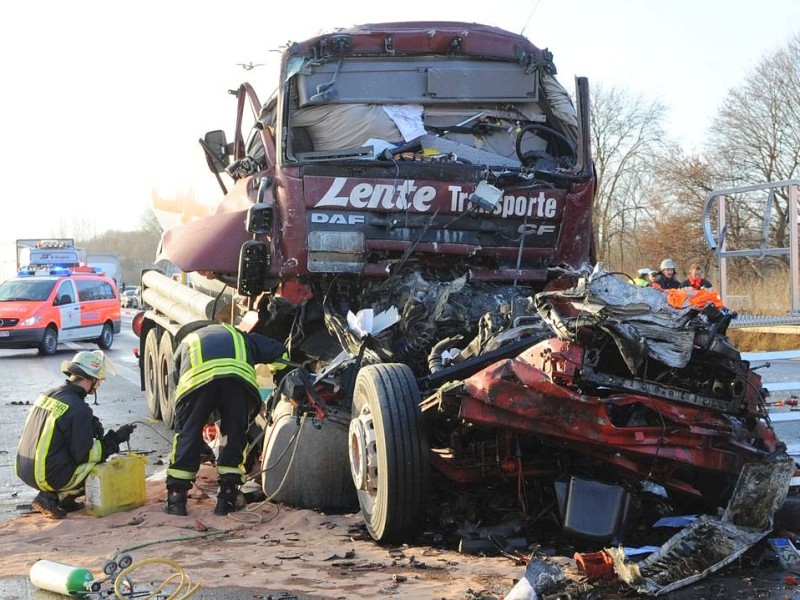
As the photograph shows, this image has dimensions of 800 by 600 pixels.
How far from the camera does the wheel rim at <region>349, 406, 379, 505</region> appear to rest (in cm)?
504

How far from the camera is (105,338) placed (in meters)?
21.8

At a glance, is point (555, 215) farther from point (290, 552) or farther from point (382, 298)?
point (290, 552)

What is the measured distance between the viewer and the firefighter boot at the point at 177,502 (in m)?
6.05

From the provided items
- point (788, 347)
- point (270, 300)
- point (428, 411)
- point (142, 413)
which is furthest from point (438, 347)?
point (788, 347)

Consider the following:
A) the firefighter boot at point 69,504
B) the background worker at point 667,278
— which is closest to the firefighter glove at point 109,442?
the firefighter boot at point 69,504

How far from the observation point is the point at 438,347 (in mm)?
5688

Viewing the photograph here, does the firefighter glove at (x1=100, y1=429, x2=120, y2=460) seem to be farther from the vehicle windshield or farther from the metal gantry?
the vehicle windshield

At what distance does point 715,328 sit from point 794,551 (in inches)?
41.8

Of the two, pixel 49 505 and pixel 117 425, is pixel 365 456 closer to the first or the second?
pixel 49 505

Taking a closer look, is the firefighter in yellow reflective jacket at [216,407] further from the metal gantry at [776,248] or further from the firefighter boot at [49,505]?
the metal gantry at [776,248]

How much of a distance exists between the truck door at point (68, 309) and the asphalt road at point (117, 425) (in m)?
0.44

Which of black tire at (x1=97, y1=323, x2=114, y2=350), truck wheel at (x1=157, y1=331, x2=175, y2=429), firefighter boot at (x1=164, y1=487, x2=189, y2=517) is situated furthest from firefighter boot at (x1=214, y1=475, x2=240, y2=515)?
black tire at (x1=97, y1=323, x2=114, y2=350)

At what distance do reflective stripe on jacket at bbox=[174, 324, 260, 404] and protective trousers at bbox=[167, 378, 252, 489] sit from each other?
0.05 m

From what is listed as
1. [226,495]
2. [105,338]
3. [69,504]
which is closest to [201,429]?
[226,495]
